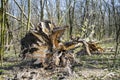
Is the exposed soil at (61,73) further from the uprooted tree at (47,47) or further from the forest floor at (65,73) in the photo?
the uprooted tree at (47,47)

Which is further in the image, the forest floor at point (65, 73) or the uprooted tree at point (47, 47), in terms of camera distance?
the uprooted tree at point (47, 47)

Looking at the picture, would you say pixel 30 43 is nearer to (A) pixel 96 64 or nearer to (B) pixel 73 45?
(B) pixel 73 45

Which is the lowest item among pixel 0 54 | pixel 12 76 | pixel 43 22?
pixel 12 76

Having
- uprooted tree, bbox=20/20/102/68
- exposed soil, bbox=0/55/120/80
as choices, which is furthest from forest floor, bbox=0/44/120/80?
uprooted tree, bbox=20/20/102/68

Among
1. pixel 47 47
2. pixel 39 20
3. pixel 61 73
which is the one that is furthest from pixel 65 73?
pixel 39 20

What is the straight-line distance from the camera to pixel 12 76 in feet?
25.0

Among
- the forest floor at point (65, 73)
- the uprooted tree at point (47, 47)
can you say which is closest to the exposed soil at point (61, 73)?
the forest floor at point (65, 73)

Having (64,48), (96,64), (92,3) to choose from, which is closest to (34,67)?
(64,48)

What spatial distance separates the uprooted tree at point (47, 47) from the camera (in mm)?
8125

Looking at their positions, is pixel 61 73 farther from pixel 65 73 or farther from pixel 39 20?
pixel 39 20

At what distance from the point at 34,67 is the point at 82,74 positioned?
1.52 m

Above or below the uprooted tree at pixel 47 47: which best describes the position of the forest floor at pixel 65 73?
below

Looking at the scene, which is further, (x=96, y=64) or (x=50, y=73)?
(x=96, y=64)

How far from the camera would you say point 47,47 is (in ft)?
27.5
